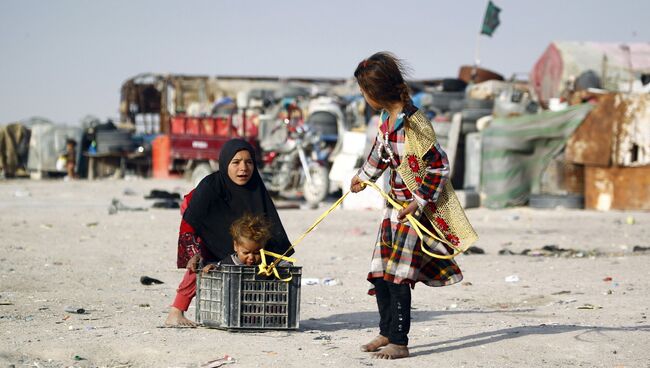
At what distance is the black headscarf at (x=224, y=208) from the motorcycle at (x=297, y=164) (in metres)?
12.0

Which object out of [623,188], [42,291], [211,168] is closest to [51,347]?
[42,291]

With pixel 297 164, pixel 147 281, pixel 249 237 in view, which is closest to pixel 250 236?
pixel 249 237

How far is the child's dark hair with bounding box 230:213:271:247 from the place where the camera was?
603 centimetres

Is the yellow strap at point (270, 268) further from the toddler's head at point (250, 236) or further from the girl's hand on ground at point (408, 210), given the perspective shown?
the girl's hand on ground at point (408, 210)

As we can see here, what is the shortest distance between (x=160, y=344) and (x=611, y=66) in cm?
2008

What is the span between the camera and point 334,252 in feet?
37.5

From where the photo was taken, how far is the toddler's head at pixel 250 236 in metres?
6.03

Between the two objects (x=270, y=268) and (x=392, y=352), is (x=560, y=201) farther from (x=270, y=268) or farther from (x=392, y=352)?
(x=392, y=352)

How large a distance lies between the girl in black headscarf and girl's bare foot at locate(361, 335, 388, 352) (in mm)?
925

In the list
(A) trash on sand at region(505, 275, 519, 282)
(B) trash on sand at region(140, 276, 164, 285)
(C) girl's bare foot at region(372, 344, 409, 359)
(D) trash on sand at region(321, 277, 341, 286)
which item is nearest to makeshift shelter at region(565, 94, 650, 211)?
(A) trash on sand at region(505, 275, 519, 282)

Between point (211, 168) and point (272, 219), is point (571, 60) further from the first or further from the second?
point (272, 219)

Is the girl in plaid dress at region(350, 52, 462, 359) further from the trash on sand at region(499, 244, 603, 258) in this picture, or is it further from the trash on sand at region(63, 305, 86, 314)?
the trash on sand at region(499, 244, 603, 258)

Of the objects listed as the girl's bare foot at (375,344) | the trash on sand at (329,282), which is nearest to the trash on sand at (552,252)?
the trash on sand at (329,282)

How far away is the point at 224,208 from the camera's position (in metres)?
6.24
